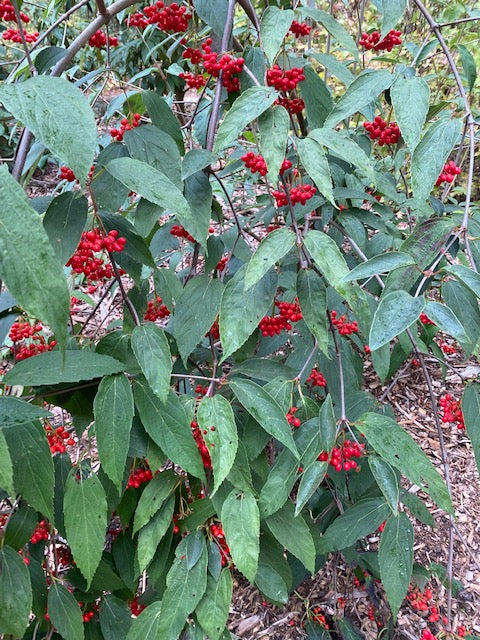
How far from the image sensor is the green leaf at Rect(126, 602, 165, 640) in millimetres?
1197

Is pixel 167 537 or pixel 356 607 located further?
pixel 356 607

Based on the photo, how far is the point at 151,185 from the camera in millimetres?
942

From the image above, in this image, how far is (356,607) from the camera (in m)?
2.09

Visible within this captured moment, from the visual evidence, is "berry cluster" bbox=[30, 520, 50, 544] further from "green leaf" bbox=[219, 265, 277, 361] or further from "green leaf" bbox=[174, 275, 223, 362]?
"green leaf" bbox=[219, 265, 277, 361]

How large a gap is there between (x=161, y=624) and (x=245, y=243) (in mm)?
1027

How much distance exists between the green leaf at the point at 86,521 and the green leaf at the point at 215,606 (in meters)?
0.25

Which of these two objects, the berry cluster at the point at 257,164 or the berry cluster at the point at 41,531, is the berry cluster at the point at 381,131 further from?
the berry cluster at the point at 41,531

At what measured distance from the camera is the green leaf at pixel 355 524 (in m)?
1.40

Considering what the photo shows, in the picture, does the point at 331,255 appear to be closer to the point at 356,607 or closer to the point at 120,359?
the point at 120,359

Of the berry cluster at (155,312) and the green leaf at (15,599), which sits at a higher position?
the berry cluster at (155,312)

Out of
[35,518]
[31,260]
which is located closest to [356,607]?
[35,518]

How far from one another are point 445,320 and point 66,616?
1.09 meters

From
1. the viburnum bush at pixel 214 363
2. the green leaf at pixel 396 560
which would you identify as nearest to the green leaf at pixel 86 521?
the viburnum bush at pixel 214 363

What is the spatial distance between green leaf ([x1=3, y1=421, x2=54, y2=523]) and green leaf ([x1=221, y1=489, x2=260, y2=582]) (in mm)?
357
